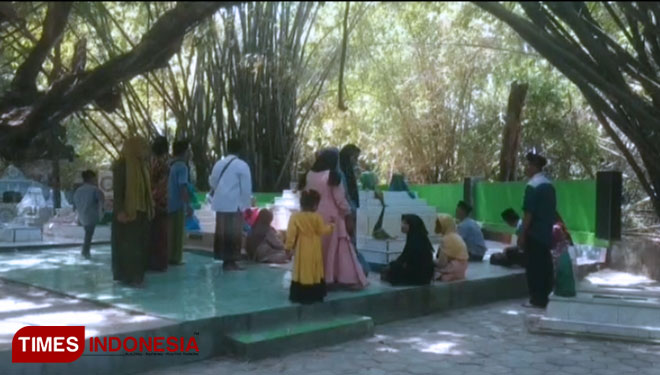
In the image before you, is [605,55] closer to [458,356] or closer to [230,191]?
[458,356]

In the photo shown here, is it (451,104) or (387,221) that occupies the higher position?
(451,104)

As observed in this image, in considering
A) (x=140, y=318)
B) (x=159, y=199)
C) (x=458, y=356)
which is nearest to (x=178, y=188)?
(x=159, y=199)

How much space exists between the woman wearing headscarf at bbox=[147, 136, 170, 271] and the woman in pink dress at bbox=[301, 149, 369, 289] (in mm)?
1614

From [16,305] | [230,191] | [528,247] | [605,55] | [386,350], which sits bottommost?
[386,350]

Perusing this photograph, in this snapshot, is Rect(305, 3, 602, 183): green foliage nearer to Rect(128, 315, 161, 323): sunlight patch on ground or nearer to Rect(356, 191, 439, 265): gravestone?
Rect(356, 191, 439, 265): gravestone

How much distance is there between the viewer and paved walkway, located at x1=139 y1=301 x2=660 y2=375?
16.8ft

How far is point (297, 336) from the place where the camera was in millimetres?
5551

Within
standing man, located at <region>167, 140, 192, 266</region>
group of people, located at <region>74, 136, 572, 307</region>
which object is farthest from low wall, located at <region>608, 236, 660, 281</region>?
standing man, located at <region>167, 140, 192, 266</region>

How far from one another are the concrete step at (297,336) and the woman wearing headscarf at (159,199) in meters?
2.25

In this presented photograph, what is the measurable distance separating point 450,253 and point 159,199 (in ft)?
9.84

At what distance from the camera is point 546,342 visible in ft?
19.6

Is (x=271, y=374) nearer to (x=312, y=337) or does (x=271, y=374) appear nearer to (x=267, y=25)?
(x=312, y=337)

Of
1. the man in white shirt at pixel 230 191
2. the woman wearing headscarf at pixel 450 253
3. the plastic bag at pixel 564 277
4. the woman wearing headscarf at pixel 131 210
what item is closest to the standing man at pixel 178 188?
the man in white shirt at pixel 230 191

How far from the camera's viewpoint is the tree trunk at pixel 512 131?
1285 cm
